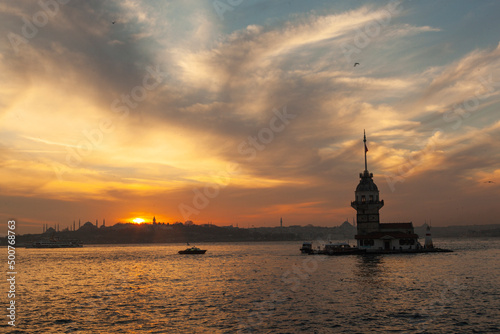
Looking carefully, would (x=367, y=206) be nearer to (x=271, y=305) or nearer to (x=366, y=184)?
(x=366, y=184)

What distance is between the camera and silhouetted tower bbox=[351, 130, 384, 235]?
12619 cm

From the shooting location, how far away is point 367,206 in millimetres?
127000

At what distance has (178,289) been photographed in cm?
6203

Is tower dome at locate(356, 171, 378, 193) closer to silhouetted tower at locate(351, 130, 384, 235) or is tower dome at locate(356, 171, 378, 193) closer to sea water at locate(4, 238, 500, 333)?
silhouetted tower at locate(351, 130, 384, 235)

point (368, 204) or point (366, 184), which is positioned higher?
point (366, 184)

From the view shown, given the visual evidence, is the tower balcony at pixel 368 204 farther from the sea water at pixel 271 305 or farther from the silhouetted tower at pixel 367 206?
the sea water at pixel 271 305

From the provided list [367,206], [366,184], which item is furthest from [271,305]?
[366,184]

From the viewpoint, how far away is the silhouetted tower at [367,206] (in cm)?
12619

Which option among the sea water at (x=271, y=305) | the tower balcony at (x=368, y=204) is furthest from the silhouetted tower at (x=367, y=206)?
the sea water at (x=271, y=305)

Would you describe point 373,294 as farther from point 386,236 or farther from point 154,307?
point 386,236

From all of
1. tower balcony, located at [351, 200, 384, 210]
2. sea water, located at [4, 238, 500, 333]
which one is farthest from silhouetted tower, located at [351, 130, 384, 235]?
sea water, located at [4, 238, 500, 333]

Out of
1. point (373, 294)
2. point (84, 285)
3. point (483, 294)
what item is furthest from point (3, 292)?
point (483, 294)

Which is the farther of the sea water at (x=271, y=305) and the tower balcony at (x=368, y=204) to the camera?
the tower balcony at (x=368, y=204)

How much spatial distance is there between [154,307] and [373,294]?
88.6 feet
